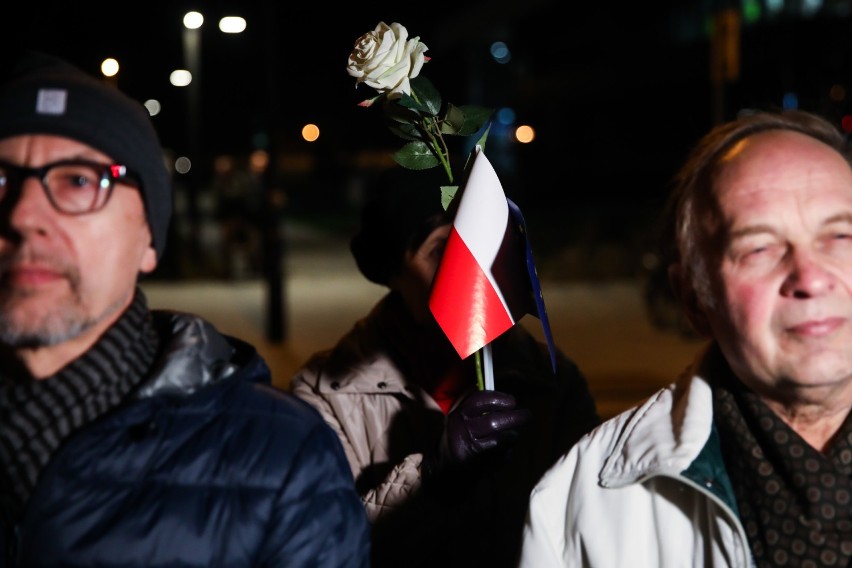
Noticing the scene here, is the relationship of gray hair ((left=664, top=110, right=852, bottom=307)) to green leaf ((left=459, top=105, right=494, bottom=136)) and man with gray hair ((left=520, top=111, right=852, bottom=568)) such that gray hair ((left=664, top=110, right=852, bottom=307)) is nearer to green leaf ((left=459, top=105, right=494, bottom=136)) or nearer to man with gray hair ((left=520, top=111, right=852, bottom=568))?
man with gray hair ((left=520, top=111, right=852, bottom=568))

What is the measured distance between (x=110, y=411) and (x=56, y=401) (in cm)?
9

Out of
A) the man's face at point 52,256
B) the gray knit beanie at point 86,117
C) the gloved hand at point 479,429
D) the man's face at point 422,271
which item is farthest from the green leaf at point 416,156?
the man's face at point 52,256

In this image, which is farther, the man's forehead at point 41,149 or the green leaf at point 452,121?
the green leaf at point 452,121

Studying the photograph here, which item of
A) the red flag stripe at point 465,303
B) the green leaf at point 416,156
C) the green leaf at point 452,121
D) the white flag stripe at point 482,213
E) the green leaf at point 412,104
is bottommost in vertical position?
the red flag stripe at point 465,303

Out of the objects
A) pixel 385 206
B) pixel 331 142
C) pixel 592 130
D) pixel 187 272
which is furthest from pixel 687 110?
pixel 385 206

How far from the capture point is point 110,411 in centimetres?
190

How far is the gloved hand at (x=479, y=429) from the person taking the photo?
7.98ft

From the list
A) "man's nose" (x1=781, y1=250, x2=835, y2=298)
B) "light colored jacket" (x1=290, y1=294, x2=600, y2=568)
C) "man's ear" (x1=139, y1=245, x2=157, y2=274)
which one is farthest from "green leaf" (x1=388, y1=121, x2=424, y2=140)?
"man's nose" (x1=781, y1=250, x2=835, y2=298)

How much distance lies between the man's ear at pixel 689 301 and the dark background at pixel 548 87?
26.3 feet

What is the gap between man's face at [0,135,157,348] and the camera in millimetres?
1832

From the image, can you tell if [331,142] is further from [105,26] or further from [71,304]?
[71,304]

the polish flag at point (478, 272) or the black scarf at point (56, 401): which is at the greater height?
the polish flag at point (478, 272)

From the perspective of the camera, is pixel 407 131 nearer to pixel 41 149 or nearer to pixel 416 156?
pixel 416 156

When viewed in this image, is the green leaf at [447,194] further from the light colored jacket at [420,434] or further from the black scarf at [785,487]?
the black scarf at [785,487]
